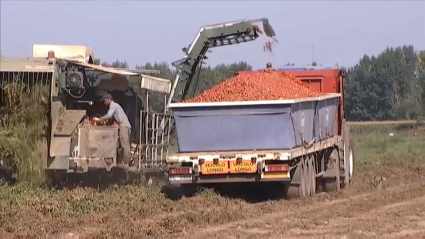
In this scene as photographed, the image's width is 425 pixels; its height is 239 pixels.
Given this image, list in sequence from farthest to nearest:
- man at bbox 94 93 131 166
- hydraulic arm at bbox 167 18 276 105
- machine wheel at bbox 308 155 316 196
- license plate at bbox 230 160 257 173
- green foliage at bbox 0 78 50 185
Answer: hydraulic arm at bbox 167 18 276 105 → man at bbox 94 93 131 166 → machine wheel at bbox 308 155 316 196 → green foliage at bbox 0 78 50 185 → license plate at bbox 230 160 257 173

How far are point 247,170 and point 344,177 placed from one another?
14.7 ft

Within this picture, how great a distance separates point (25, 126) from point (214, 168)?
3410 mm

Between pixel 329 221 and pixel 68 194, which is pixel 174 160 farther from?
pixel 329 221

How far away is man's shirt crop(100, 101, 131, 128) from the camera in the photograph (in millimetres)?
16094

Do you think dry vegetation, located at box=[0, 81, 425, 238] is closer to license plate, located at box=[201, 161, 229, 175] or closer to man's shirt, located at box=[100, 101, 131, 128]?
license plate, located at box=[201, 161, 229, 175]

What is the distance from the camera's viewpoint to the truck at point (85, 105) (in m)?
14.8

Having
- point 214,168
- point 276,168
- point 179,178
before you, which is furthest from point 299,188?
point 179,178

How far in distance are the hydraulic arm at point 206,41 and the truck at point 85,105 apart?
1.37 m

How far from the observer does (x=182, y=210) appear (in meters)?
12.6

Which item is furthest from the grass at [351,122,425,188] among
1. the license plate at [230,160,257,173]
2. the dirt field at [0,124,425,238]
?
the license plate at [230,160,257,173]

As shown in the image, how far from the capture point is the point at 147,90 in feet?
54.9

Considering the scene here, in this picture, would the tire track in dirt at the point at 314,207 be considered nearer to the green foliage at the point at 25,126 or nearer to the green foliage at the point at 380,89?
the green foliage at the point at 25,126

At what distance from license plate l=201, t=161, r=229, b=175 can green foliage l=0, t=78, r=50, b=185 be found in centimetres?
293

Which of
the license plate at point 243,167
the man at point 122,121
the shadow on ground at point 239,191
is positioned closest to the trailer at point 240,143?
the license plate at point 243,167
